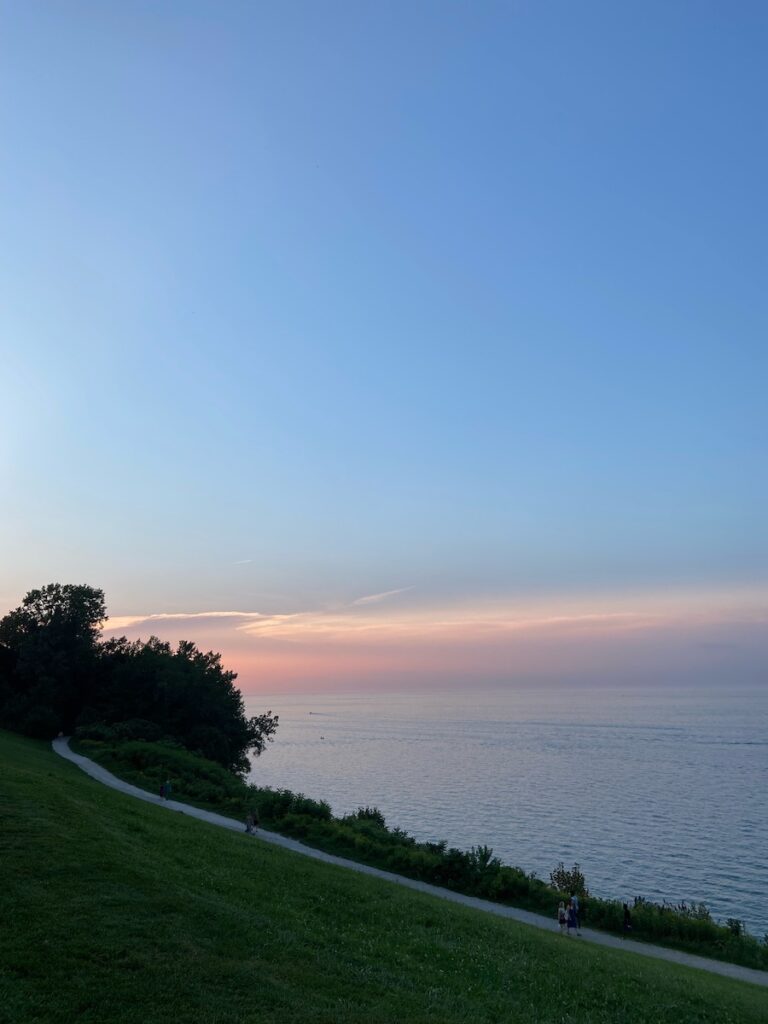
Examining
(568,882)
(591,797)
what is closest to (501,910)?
(568,882)

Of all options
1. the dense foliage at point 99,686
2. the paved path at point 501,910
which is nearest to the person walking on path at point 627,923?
the paved path at point 501,910

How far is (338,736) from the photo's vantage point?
544 feet

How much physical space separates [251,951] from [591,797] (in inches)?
2499

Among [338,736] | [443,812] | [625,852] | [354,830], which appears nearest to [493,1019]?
[354,830]

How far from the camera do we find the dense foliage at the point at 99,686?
76.9 metres

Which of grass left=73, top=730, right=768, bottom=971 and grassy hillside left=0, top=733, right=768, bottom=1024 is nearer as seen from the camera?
grassy hillside left=0, top=733, right=768, bottom=1024

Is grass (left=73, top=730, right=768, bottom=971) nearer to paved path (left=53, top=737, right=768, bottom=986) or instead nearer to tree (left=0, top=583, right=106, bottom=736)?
paved path (left=53, top=737, right=768, bottom=986)

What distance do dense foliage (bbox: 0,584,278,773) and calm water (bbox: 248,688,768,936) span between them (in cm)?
1005

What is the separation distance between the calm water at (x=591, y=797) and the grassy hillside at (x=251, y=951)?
21.3 m

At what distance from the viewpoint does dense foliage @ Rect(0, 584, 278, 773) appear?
7694 cm

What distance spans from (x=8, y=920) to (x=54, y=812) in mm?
9827

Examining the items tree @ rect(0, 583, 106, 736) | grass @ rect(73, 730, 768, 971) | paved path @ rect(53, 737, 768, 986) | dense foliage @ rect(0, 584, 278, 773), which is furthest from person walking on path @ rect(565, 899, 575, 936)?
tree @ rect(0, 583, 106, 736)

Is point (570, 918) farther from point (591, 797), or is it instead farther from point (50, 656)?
point (50, 656)

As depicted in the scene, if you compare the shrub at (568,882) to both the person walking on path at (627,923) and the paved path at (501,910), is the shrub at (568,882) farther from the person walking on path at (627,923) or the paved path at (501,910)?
the paved path at (501,910)
